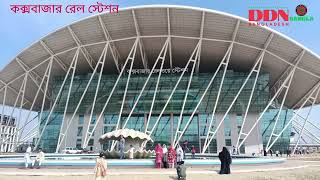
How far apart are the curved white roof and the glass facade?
2.85 m

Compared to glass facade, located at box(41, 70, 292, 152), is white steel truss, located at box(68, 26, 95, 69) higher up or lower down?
higher up

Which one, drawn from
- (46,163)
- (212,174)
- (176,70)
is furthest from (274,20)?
(46,163)

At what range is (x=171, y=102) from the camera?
57000 millimetres

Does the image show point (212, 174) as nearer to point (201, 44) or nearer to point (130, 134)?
point (130, 134)

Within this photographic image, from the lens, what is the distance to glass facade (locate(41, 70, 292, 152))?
55.9m

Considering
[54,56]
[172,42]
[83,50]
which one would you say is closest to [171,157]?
[172,42]

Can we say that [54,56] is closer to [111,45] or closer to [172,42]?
[111,45]

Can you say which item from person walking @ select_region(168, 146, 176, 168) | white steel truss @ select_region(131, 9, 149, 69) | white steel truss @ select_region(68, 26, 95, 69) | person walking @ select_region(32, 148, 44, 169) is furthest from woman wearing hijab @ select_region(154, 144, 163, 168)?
white steel truss @ select_region(68, 26, 95, 69)

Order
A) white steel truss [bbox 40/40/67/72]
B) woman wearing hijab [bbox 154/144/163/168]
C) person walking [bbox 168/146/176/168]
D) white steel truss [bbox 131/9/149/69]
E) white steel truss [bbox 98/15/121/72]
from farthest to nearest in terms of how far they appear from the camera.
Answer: white steel truss [bbox 40/40/67/72] → white steel truss [bbox 98/15/121/72] → white steel truss [bbox 131/9/149/69] → person walking [bbox 168/146/176/168] → woman wearing hijab [bbox 154/144/163/168]

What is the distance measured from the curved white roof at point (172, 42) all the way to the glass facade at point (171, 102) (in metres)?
2.85

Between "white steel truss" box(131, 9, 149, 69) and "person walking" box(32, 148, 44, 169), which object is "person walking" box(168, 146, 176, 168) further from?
"white steel truss" box(131, 9, 149, 69)

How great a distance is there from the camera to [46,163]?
21.8m

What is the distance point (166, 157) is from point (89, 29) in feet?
96.7

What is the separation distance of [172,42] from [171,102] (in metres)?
11.8
